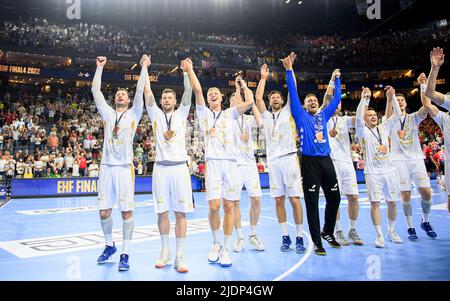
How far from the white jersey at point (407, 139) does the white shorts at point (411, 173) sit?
98mm

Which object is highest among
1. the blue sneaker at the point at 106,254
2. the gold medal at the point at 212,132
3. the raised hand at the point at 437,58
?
the raised hand at the point at 437,58

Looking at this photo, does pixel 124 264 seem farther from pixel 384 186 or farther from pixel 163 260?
pixel 384 186

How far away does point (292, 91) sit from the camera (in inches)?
219

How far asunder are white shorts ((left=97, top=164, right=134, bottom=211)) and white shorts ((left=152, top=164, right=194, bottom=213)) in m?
0.39

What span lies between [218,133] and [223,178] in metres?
0.67

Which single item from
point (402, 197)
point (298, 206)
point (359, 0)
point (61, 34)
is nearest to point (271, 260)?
point (298, 206)

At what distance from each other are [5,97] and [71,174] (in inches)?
480

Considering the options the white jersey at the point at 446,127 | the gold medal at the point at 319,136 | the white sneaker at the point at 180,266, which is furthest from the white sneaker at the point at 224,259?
the white jersey at the point at 446,127

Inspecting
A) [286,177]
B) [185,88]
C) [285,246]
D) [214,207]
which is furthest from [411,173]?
[185,88]

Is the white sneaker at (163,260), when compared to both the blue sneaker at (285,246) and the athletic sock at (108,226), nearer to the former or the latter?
the athletic sock at (108,226)

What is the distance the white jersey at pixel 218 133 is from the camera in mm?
5215

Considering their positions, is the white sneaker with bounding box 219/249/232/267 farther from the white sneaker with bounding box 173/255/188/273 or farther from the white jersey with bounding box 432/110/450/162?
the white jersey with bounding box 432/110/450/162

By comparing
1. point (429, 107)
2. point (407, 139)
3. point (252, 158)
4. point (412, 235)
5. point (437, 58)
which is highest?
point (437, 58)
